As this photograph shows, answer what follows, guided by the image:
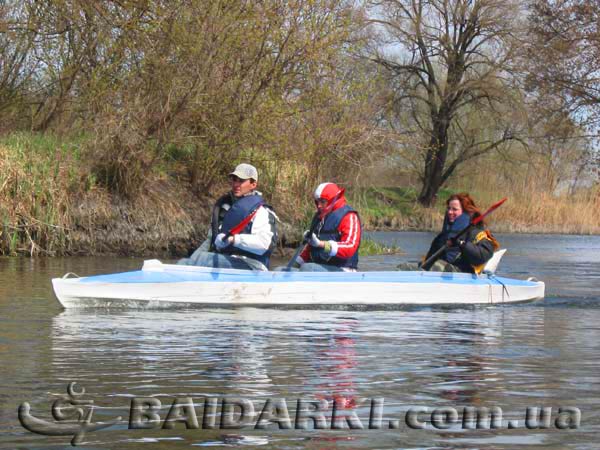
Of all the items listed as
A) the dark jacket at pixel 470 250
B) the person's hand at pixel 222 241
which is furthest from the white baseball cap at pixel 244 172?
the dark jacket at pixel 470 250

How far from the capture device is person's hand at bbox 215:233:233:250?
11.4m

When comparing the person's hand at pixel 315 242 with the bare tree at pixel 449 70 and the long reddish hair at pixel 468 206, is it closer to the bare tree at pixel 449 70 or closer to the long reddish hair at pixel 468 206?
the long reddish hair at pixel 468 206

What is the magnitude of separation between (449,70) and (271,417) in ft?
108

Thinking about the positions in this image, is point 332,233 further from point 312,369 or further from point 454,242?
point 312,369

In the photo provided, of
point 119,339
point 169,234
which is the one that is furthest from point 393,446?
point 169,234

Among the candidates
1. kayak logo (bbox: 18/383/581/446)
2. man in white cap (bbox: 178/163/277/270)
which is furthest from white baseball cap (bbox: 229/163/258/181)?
kayak logo (bbox: 18/383/581/446)

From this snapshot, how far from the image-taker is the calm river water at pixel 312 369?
19.0ft

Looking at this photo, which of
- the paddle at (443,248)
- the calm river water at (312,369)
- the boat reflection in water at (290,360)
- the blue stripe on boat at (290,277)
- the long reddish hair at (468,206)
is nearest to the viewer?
the calm river water at (312,369)

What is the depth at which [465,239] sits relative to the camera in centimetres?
1259

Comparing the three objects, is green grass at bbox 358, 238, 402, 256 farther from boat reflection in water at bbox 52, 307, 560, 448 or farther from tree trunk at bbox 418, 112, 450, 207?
tree trunk at bbox 418, 112, 450, 207

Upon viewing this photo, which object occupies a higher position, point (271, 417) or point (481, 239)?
point (481, 239)

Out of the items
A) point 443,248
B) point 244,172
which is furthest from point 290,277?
point 443,248

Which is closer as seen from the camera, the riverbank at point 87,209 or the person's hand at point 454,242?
the person's hand at point 454,242

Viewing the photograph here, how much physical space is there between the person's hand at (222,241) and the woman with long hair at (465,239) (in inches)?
96.3
